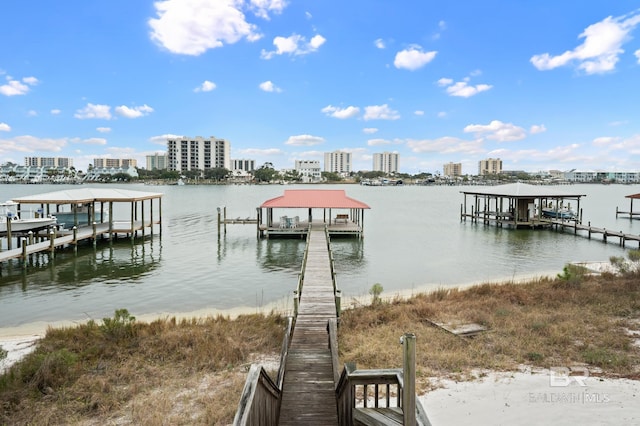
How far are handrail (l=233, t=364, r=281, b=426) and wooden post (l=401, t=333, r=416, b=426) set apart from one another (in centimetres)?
139

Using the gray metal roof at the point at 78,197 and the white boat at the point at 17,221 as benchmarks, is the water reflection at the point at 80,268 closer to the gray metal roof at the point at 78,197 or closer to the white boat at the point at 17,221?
the white boat at the point at 17,221

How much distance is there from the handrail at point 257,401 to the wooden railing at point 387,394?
90cm

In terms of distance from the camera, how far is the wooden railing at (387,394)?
11.6ft

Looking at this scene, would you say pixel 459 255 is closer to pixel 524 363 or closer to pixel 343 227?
pixel 343 227

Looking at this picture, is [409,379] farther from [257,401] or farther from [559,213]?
[559,213]

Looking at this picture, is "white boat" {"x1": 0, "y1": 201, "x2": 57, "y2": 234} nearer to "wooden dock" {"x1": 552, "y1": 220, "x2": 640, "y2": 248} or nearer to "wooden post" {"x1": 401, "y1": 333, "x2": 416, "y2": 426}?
"wooden post" {"x1": 401, "y1": 333, "x2": 416, "y2": 426}

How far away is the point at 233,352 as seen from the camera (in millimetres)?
9031

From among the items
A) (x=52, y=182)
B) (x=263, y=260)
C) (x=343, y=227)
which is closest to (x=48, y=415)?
(x=263, y=260)

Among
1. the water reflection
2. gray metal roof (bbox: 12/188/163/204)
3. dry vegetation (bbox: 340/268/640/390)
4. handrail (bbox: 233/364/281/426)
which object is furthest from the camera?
gray metal roof (bbox: 12/188/163/204)

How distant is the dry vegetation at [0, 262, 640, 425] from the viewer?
6766 millimetres

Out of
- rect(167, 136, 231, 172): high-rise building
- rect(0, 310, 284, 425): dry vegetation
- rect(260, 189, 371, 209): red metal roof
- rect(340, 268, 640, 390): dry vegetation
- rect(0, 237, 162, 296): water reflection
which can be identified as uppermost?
rect(167, 136, 231, 172): high-rise building

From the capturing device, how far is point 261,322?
11430 mm

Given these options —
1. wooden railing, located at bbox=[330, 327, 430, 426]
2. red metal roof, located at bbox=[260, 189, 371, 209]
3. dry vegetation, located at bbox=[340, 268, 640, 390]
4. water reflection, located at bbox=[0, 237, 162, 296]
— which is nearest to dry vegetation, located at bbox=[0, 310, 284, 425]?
wooden railing, located at bbox=[330, 327, 430, 426]

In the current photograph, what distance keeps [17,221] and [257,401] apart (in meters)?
27.9
